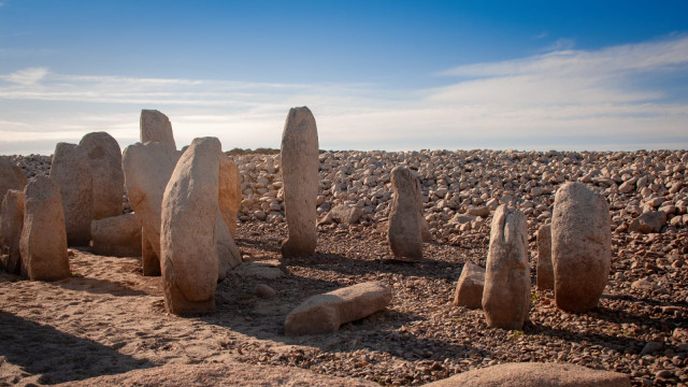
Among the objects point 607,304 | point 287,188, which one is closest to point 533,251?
point 607,304

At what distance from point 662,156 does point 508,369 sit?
15.1m

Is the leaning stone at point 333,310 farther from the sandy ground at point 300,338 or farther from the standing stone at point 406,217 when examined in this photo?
the standing stone at point 406,217

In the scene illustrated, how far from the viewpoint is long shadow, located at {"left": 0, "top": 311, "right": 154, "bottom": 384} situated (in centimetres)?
583

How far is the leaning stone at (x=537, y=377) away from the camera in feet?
15.7

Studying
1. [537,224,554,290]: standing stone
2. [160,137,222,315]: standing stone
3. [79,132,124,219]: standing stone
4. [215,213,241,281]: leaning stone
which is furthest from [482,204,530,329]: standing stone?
[79,132,124,219]: standing stone

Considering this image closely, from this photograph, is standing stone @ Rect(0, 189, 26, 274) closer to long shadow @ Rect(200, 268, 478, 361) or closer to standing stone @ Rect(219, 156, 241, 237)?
standing stone @ Rect(219, 156, 241, 237)

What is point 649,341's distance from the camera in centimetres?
644

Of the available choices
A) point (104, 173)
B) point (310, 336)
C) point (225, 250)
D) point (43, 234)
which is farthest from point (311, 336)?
point (104, 173)

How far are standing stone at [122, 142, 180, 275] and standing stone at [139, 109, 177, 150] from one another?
3.84 metres

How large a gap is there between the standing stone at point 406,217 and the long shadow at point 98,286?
4.41m

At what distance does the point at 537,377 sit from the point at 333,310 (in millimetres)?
2717

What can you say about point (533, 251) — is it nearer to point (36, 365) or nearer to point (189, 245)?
point (189, 245)

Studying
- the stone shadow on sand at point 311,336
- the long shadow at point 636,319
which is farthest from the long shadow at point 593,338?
the stone shadow on sand at point 311,336

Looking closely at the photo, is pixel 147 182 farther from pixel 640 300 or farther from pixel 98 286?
pixel 640 300
